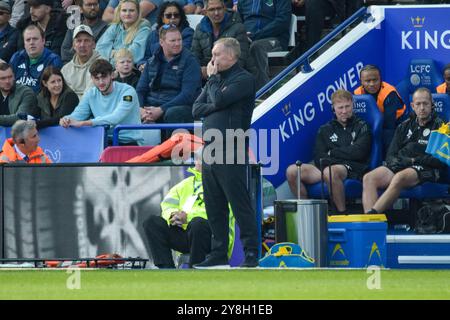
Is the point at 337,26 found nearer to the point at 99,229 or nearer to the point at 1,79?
the point at 1,79

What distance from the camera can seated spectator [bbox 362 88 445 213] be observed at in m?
15.9

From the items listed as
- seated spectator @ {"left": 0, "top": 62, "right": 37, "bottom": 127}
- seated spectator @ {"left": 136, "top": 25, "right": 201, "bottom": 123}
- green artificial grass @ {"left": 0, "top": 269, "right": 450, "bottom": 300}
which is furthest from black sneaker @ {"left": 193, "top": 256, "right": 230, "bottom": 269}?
seated spectator @ {"left": 0, "top": 62, "right": 37, "bottom": 127}

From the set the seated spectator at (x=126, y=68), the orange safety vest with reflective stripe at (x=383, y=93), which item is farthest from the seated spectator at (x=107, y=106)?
the orange safety vest with reflective stripe at (x=383, y=93)

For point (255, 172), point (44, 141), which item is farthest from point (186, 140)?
point (44, 141)

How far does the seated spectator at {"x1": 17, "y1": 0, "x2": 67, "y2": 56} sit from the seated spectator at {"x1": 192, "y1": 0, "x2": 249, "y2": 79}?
8.15 ft

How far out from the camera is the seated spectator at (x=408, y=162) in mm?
15945

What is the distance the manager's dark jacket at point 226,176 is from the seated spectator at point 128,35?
539 cm

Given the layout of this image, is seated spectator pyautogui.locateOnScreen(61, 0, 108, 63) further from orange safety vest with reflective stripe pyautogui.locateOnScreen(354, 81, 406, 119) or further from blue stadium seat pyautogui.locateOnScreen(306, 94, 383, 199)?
blue stadium seat pyautogui.locateOnScreen(306, 94, 383, 199)

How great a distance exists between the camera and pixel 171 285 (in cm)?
1189

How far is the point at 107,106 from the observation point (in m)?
17.2

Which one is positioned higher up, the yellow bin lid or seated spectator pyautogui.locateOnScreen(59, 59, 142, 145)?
seated spectator pyautogui.locateOnScreen(59, 59, 142, 145)

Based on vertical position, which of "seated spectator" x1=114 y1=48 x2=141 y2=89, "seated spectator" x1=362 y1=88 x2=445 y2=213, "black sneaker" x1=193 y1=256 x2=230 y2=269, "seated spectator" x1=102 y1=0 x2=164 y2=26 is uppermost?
"seated spectator" x1=102 y1=0 x2=164 y2=26

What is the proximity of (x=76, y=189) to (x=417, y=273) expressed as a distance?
3731 millimetres

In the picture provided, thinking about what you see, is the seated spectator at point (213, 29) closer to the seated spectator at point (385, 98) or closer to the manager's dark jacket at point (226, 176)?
the seated spectator at point (385, 98)
